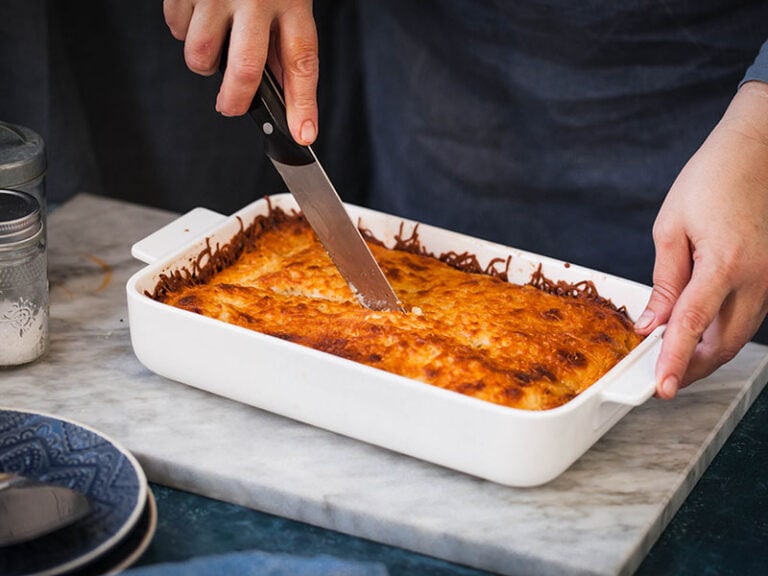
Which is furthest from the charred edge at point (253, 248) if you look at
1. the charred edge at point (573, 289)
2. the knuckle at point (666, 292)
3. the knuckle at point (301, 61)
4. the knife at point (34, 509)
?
the knife at point (34, 509)

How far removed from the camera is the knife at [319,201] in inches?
65.5

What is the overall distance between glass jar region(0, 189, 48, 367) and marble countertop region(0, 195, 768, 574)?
48 mm

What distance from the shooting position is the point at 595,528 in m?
1.38

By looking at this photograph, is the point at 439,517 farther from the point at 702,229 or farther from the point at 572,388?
the point at 702,229

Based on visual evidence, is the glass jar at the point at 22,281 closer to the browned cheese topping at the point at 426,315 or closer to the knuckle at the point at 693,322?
the browned cheese topping at the point at 426,315

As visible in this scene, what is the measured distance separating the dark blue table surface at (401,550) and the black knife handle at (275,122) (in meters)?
0.53

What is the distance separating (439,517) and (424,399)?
152mm

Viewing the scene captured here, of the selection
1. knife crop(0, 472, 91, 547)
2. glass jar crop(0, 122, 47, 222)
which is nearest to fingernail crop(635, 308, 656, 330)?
knife crop(0, 472, 91, 547)

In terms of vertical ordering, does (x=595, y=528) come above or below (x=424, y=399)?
below

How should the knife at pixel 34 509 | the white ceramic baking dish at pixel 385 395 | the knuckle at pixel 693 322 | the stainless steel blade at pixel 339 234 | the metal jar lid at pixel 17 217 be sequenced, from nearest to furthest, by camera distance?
the knife at pixel 34 509
the white ceramic baking dish at pixel 385 395
the knuckle at pixel 693 322
the metal jar lid at pixel 17 217
the stainless steel blade at pixel 339 234

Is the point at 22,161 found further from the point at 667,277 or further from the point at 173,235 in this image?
the point at 667,277

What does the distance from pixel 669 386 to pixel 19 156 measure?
107 centimetres

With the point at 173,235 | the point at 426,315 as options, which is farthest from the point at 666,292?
the point at 173,235

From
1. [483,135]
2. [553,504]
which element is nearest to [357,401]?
[553,504]
